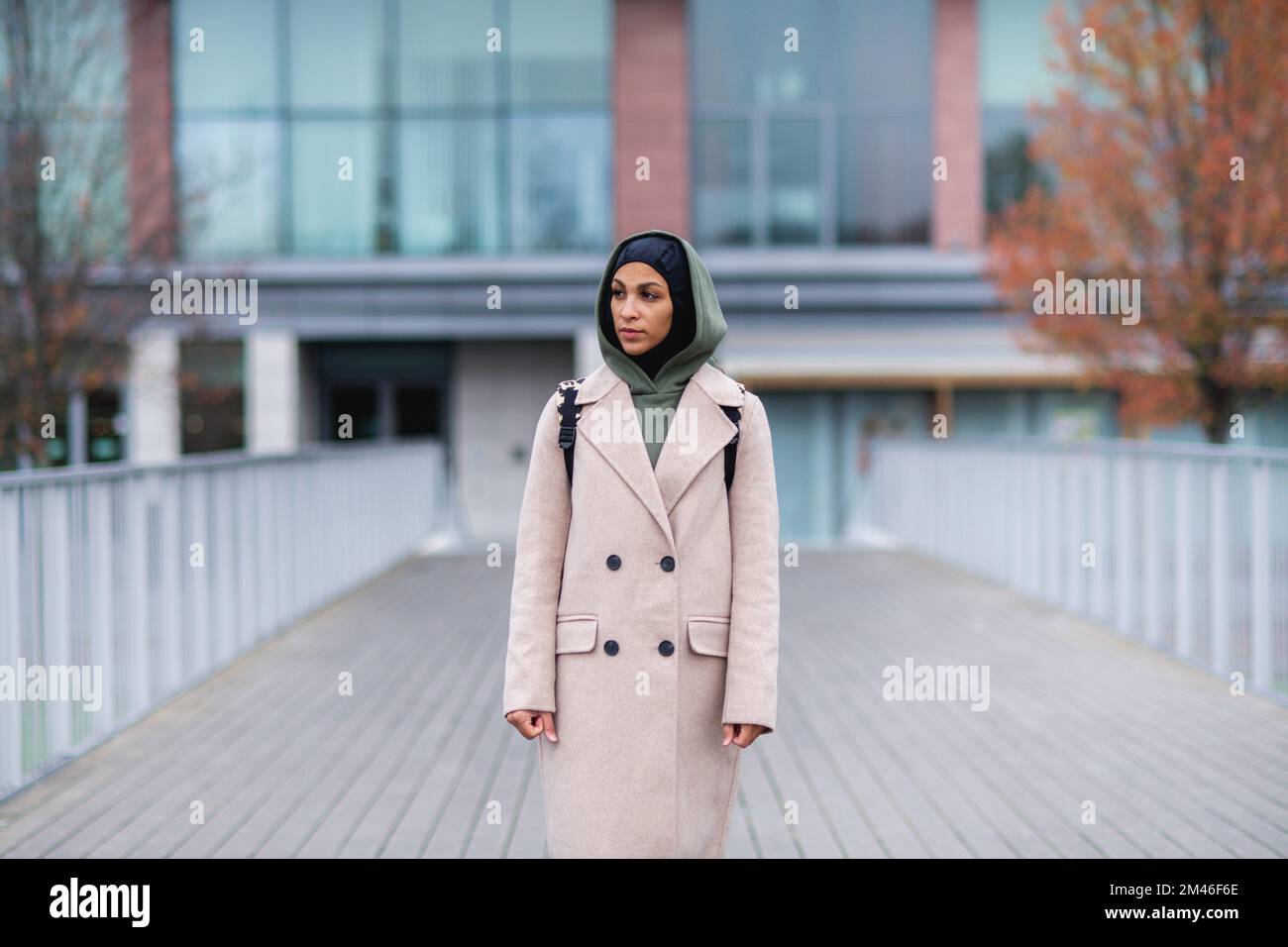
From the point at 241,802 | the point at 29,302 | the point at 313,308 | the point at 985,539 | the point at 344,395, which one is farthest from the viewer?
the point at 344,395

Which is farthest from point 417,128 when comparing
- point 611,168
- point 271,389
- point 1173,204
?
point 1173,204

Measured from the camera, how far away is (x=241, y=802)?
5789mm

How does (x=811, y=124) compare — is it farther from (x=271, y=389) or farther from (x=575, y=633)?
(x=575, y=633)

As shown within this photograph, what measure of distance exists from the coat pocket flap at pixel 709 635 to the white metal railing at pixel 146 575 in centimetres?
359

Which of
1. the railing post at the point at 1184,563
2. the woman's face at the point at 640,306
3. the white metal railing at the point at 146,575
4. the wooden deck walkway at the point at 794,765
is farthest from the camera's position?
Result: the railing post at the point at 1184,563

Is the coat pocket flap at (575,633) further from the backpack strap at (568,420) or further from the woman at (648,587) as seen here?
the backpack strap at (568,420)

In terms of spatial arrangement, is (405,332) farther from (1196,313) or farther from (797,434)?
(1196,313)

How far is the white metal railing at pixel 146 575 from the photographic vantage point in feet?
19.5

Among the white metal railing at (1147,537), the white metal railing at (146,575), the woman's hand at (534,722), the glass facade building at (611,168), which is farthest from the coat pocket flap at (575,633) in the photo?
the glass facade building at (611,168)

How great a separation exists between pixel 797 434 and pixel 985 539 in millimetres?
7295

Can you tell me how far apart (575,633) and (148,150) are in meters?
10.2

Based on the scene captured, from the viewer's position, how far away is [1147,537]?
9.38m

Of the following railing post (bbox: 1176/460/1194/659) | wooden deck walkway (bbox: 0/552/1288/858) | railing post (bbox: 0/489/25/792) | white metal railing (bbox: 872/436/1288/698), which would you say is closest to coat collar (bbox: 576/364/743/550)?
wooden deck walkway (bbox: 0/552/1288/858)
